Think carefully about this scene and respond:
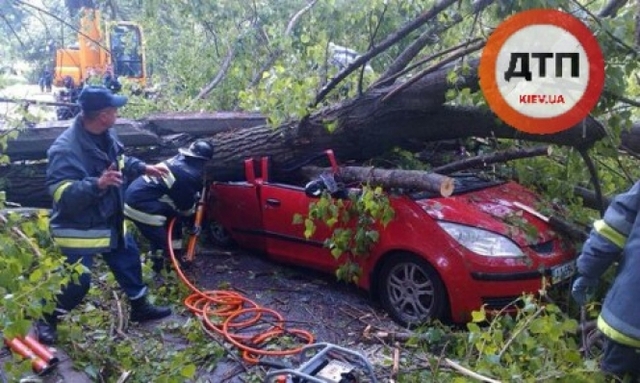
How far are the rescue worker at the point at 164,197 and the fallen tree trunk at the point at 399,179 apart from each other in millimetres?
1133

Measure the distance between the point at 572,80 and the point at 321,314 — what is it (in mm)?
2427

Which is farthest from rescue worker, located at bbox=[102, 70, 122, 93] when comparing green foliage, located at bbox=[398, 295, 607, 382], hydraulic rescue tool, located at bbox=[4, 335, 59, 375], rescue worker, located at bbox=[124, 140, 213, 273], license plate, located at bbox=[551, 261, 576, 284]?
green foliage, located at bbox=[398, 295, 607, 382]

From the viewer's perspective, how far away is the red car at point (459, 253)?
4.14m

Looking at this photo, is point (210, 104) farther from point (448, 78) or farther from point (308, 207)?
A: point (448, 78)

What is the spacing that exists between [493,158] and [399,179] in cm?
80

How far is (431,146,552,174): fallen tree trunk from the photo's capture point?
4.64 metres

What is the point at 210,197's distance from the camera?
6137mm

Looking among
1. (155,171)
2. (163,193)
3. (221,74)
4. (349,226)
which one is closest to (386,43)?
(349,226)

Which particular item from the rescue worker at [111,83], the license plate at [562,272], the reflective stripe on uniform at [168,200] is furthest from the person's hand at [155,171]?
the rescue worker at [111,83]

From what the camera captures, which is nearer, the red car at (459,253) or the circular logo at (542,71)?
the circular logo at (542,71)

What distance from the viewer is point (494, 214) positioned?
441 cm

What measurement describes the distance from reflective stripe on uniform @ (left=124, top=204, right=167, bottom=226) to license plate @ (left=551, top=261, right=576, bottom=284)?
313 centimetres

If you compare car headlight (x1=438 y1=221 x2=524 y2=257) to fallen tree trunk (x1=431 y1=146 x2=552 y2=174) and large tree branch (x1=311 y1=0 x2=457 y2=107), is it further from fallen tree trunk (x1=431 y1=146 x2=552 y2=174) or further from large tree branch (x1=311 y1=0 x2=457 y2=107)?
large tree branch (x1=311 y1=0 x2=457 y2=107)

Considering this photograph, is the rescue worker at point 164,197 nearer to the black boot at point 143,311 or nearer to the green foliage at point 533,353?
the black boot at point 143,311
